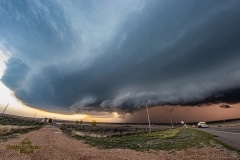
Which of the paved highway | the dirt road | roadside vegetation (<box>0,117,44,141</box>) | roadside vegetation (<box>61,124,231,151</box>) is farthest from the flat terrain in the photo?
roadside vegetation (<box>0,117,44,141</box>)

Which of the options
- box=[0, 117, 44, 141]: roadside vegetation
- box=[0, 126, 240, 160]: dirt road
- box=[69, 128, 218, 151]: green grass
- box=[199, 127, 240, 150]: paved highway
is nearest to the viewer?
box=[0, 126, 240, 160]: dirt road

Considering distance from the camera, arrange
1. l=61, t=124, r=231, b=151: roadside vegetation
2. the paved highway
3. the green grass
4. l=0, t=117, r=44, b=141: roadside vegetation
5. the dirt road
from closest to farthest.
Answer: the dirt road → the paved highway → l=61, t=124, r=231, b=151: roadside vegetation → the green grass → l=0, t=117, r=44, b=141: roadside vegetation

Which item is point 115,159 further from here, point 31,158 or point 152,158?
point 31,158

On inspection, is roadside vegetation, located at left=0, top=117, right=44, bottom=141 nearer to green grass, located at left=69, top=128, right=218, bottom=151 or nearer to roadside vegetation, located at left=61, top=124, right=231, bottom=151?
roadside vegetation, located at left=61, top=124, right=231, bottom=151

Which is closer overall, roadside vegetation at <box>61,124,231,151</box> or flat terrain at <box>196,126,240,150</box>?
flat terrain at <box>196,126,240,150</box>

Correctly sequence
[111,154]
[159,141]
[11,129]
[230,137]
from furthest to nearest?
[11,129] < [159,141] < [230,137] < [111,154]

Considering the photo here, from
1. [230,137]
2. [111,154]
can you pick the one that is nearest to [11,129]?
[111,154]

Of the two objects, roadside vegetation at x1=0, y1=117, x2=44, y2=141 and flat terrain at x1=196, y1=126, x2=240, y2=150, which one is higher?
→ roadside vegetation at x1=0, y1=117, x2=44, y2=141

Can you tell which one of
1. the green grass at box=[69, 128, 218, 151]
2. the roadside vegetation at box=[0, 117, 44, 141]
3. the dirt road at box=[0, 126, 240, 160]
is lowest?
the dirt road at box=[0, 126, 240, 160]

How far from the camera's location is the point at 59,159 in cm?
1919

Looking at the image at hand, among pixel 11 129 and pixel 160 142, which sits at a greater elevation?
pixel 11 129

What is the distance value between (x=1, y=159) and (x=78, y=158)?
21.5 ft

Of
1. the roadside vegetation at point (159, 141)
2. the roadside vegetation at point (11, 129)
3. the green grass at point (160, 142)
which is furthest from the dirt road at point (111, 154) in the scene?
the roadside vegetation at point (11, 129)

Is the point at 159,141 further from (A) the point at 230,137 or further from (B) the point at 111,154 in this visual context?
(B) the point at 111,154
